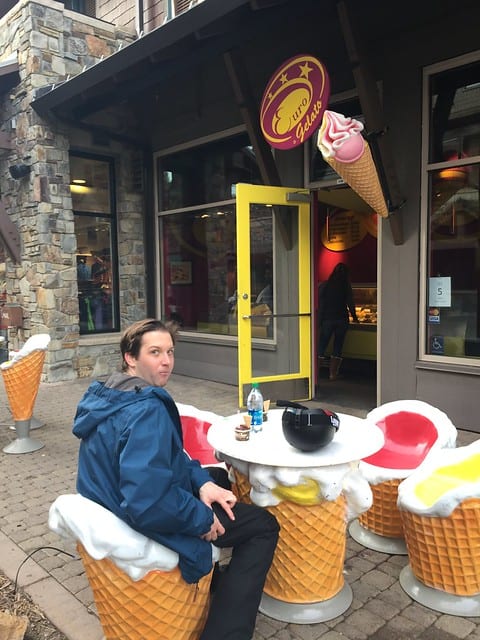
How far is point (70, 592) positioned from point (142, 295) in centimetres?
625

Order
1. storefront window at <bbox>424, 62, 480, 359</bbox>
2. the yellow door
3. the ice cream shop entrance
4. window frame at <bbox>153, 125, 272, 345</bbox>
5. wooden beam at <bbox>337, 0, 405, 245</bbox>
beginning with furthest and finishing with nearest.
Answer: window frame at <bbox>153, 125, 272, 345</bbox> → the ice cream shop entrance → the yellow door → storefront window at <bbox>424, 62, 480, 359</bbox> → wooden beam at <bbox>337, 0, 405, 245</bbox>

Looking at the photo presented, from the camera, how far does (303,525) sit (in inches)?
89.4

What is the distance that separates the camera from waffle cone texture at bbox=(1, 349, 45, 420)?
4.72 metres

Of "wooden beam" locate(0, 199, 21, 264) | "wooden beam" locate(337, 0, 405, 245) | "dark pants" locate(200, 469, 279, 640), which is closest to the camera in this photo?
"dark pants" locate(200, 469, 279, 640)

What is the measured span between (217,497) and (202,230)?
20.1ft

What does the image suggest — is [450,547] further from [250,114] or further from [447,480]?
[250,114]

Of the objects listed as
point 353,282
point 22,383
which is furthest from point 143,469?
point 353,282

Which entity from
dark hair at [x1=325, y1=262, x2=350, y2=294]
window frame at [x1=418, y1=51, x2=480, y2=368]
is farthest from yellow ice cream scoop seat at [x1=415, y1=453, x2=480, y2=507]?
dark hair at [x1=325, y1=262, x2=350, y2=294]

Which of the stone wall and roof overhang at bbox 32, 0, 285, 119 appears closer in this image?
roof overhang at bbox 32, 0, 285, 119

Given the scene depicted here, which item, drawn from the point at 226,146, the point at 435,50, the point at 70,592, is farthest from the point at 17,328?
the point at 435,50

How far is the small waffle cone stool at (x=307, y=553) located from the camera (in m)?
2.27

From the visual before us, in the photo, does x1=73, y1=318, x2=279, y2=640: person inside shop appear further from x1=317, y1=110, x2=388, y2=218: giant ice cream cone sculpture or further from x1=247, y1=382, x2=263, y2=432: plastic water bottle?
x1=317, y1=110, x2=388, y2=218: giant ice cream cone sculpture

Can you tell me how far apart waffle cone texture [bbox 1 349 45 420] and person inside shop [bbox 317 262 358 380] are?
412 centimetres

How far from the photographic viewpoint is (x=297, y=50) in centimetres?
603
